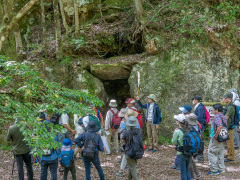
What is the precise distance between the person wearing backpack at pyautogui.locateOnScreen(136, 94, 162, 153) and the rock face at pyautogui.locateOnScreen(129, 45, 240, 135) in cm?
149

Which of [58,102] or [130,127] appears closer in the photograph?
[58,102]

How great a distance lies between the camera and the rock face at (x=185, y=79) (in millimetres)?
9344

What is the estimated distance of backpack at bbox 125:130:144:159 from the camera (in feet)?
15.3

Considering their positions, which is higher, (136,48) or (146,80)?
(136,48)

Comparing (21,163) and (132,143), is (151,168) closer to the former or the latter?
(132,143)

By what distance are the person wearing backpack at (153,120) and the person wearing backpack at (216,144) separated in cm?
227

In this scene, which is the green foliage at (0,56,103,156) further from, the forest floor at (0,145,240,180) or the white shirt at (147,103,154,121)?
the white shirt at (147,103,154,121)

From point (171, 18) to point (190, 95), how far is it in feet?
12.9

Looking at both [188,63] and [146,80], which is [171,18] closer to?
[188,63]

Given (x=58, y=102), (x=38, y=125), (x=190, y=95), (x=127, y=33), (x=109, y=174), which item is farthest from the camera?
(x=127, y=33)

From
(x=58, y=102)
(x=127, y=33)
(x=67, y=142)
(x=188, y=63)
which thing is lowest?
(x=67, y=142)

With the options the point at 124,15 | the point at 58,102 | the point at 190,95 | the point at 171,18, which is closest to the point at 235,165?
the point at 190,95

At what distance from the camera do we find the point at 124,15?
496 inches

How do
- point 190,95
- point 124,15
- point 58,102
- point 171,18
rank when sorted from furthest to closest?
1. point 124,15
2. point 171,18
3. point 190,95
4. point 58,102
